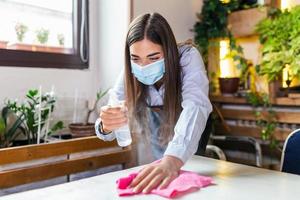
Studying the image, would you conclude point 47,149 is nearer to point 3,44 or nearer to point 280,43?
point 3,44

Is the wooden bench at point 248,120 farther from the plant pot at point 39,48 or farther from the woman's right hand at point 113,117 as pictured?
the woman's right hand at point 113,117

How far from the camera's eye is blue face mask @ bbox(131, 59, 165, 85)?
108 cm

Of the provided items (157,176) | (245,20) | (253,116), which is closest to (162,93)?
(157,176)

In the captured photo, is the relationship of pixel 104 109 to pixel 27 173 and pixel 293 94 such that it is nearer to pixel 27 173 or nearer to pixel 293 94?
pixel 27 173

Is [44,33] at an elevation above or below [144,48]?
above

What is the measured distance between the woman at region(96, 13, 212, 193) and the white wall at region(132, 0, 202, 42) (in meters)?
0.72

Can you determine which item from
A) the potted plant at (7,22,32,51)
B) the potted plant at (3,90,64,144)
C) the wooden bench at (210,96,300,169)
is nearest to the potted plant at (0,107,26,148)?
the potted plant at (3,90,64,144)

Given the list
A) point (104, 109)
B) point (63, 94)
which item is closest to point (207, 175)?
point (104, 109)

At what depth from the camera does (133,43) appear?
106cm

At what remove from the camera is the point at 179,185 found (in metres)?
0.84

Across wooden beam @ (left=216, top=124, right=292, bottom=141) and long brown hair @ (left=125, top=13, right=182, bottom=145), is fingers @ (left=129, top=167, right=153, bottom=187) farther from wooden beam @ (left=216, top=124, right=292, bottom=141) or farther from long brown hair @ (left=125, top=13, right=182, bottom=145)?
wooden beam @ (left=216, top=124, right=292, bottom=141)

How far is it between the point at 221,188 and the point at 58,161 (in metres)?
0.70

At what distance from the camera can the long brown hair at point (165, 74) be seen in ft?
3.49

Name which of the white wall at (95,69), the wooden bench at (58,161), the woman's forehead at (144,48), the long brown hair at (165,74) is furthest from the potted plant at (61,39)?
the woman's forehead at (144,48)
